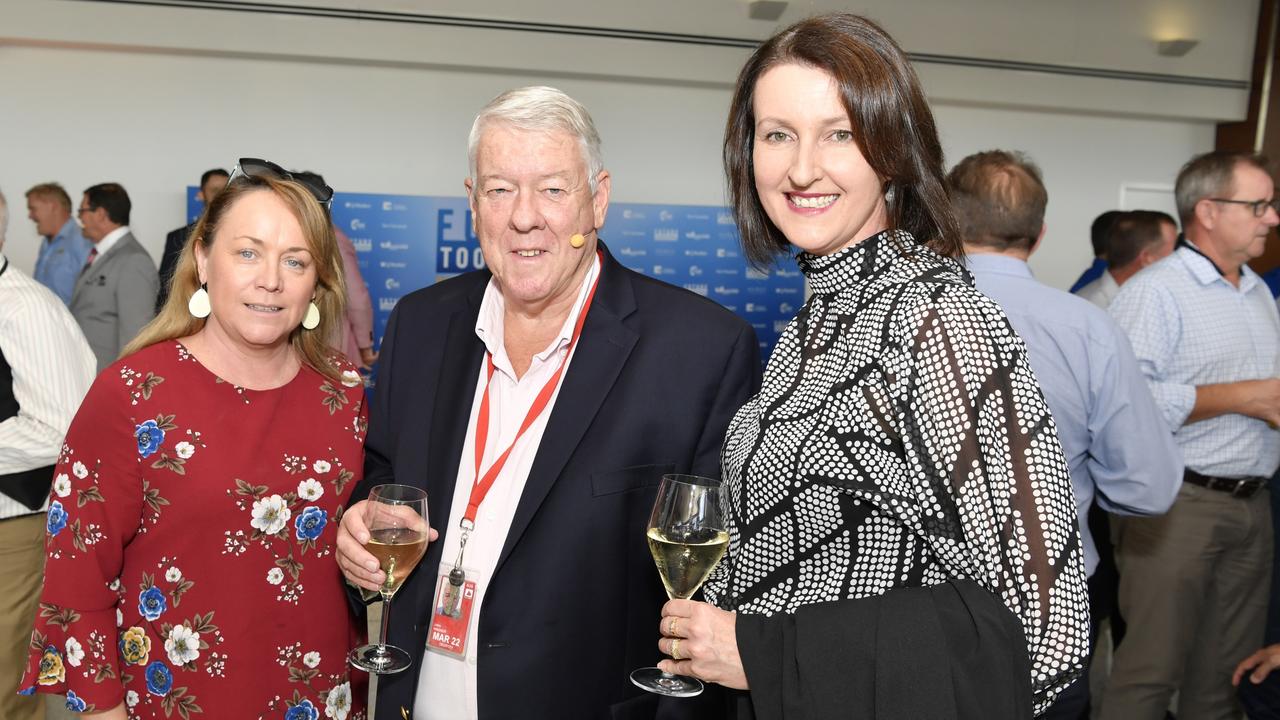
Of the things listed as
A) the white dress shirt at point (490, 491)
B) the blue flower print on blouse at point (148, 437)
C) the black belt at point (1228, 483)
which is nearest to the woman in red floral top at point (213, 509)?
the blue flower print on blouse at point (148, 437)

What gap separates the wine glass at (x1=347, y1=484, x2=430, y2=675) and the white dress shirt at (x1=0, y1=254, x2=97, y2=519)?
71.7 inches

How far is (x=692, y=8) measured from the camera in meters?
8.18

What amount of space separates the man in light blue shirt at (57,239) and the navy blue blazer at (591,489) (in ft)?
21.5

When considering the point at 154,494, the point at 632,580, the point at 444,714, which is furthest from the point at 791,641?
the point at 154,494

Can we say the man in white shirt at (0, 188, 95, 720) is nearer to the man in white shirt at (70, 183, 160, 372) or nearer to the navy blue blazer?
the navy blue blazer

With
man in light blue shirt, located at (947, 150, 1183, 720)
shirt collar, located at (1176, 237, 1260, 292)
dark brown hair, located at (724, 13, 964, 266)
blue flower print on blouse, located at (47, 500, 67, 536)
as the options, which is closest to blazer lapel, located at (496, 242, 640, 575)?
dark brown hair, located at (724, 13, 964, 266)

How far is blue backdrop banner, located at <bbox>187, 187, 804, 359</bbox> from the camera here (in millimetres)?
7770

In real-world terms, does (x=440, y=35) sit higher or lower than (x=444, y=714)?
higher

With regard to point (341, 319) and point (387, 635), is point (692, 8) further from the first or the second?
point (387, 635)

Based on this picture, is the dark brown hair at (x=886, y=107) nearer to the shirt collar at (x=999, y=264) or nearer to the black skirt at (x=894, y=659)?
the black skirt at (x=894, y=659)

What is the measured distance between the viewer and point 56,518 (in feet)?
6.37

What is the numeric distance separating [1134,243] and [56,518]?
5.09 meters

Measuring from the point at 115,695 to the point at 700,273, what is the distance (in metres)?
6.77

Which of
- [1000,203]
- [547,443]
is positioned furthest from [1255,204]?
[547,443]
